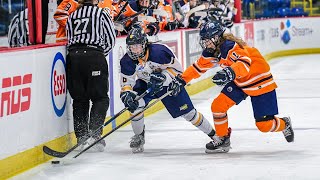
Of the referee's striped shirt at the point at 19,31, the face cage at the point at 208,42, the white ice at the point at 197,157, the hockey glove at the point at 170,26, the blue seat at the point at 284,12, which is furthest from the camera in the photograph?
the blue seat at the point at 284,12

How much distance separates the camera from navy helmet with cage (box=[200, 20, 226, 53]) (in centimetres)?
549

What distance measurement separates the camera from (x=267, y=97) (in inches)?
222

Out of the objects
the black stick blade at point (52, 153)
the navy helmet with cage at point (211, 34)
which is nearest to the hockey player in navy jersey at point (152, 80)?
the navy helmet with cage at point (211, 34)

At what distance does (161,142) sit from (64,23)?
127 centimetres

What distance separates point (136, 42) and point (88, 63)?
52 cm

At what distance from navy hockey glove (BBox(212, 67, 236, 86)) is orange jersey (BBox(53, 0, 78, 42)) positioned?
1.87 metres

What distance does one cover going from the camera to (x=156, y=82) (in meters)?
5.68

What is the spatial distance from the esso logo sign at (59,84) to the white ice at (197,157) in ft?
1.37

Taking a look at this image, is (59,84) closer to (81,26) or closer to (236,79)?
(81,26)

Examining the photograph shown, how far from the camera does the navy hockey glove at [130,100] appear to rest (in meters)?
5.60

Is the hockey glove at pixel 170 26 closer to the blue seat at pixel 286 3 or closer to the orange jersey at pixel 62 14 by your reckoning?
the orange jersey at pixel 62 14

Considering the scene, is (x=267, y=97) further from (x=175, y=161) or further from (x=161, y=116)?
(x=161, y=116)

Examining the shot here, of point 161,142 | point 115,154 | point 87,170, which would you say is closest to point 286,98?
point 161,142

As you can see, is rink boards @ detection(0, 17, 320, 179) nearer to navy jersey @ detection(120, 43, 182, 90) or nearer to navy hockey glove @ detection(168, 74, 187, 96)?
navy jersey @ detection(120, 43, 182, 90)
